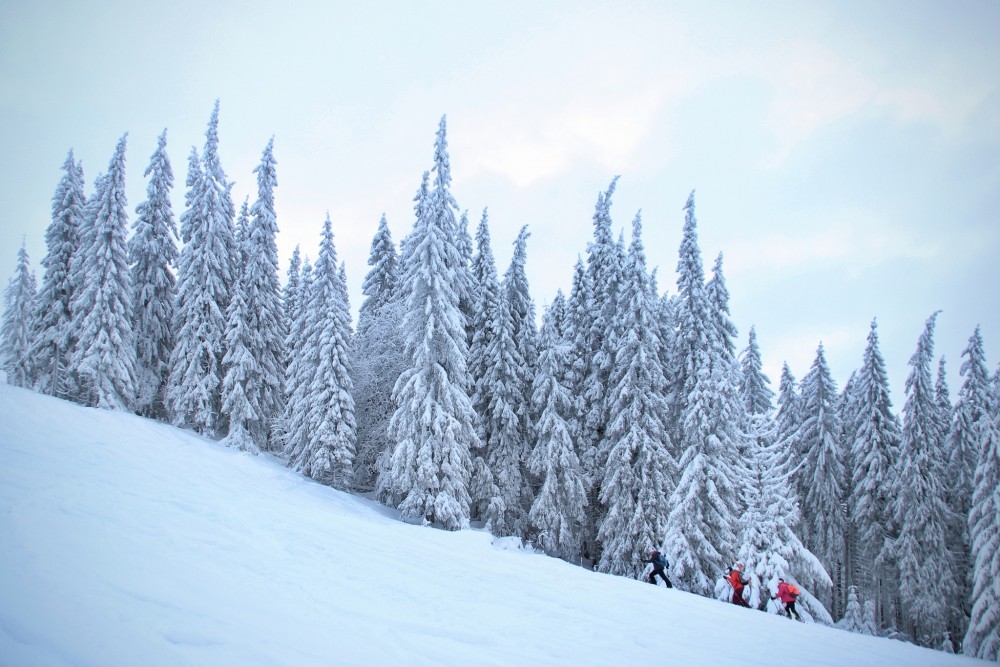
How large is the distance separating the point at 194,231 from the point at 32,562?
3191cm

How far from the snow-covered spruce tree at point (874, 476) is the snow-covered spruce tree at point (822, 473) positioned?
1.06 metres

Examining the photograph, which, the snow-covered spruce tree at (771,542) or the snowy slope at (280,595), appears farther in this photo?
the snow-covered spruce tree at (771,542)

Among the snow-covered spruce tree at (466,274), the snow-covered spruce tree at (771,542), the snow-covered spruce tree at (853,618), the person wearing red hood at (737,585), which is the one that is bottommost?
the snow-covered spruce tree at (853,618)

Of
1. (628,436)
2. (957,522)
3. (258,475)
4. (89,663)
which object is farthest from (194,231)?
(957,522)

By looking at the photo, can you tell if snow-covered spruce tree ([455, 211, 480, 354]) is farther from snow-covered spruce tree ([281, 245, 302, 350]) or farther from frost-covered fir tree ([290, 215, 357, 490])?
snow-covered spruce tree ([281, 245, 302, 350])

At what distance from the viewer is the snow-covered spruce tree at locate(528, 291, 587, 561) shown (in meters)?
29.6

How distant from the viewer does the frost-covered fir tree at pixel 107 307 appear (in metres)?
29.2

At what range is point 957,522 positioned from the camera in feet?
112

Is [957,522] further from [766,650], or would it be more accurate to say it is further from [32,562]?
[32,562]

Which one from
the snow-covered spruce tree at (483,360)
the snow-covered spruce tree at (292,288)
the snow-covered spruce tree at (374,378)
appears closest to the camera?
the snow-covered spruce tree at (483,360)

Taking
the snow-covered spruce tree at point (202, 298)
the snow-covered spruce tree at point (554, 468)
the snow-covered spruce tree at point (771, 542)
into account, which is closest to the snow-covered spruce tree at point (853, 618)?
the snow-covered spruce tree at point (771, 542)

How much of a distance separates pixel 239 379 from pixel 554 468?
18.7 meters

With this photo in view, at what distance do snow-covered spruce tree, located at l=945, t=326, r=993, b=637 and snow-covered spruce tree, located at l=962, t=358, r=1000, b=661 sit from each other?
10977 millimetres

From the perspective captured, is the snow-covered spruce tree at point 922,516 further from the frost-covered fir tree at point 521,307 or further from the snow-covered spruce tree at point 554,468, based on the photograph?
the frost-covered fir tree at point 521,307
